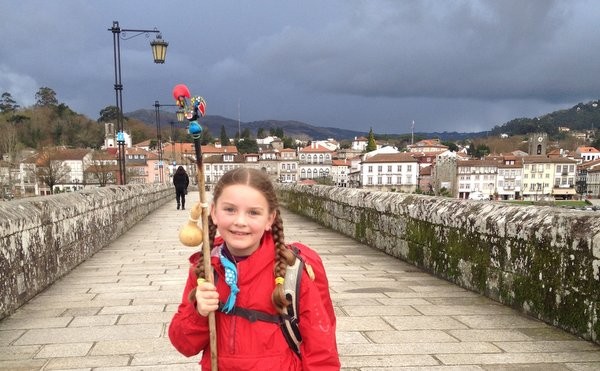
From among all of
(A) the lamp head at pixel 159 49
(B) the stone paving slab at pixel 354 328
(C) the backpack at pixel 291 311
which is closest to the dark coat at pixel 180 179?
(A) the lamp head at pixel 159 49

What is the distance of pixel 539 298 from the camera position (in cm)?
393

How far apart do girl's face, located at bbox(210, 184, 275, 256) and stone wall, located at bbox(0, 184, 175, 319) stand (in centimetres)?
302

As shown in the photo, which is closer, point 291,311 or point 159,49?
point 291,311

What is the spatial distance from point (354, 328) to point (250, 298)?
7.07 feet

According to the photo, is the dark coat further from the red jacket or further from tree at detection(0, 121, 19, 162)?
tree at detection(0, 121, 19, 162)

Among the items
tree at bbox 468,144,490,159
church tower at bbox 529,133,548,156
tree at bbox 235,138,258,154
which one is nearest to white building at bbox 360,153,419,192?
tree at bbox 235,138,258,154

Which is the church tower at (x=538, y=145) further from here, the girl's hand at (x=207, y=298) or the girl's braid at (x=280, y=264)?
the girl's hand at (x=207, y=298)

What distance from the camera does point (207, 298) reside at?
1851 millimetres

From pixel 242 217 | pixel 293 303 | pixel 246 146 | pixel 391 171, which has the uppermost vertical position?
pixel 246 146

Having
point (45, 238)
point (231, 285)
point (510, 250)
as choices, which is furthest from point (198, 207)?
point (45, 238)

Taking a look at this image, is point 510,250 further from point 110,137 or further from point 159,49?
point 110,137

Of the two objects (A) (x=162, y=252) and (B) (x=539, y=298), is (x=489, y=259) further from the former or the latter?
(A) (x=162, y=252)

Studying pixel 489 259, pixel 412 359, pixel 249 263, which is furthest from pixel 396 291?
pixel 249 263

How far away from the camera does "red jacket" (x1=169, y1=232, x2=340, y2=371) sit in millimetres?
1933
